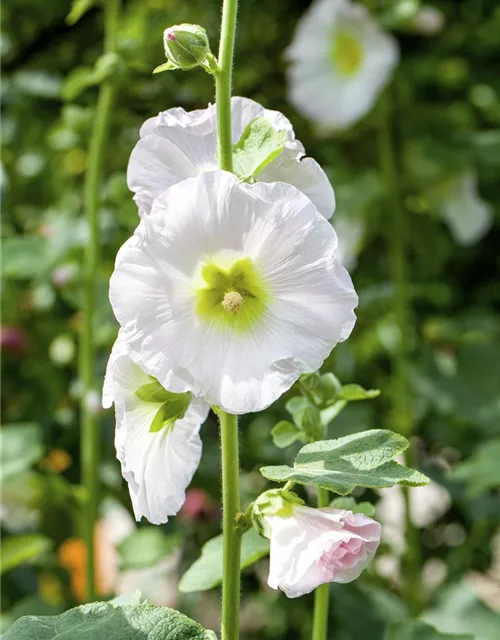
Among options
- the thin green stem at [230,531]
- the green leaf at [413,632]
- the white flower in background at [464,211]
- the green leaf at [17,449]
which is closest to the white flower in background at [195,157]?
the thin green stem at [230,531]

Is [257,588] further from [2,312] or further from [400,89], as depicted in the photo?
[400,89]

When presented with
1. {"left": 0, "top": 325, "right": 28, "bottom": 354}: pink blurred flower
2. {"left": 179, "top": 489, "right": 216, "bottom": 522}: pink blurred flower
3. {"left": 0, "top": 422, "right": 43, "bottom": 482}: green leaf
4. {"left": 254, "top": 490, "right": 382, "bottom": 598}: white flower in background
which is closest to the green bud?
{"left": 254, "top": 490, "right": 382, "bottom": 598}: white flower in background

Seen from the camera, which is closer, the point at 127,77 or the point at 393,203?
the point at 127,77

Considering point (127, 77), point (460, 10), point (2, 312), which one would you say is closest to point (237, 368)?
point (127, 77)

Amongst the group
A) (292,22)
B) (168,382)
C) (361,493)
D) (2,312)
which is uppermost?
(292,22)

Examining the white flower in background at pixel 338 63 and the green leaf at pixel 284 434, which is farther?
the white flower in background at pixel 338 63

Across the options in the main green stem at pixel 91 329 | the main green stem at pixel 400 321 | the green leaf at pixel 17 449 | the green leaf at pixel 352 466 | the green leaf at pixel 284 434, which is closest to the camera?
the green leaf at pixel 352 466

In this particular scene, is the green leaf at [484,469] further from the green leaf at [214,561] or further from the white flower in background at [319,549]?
the white flower in background at [319,549]
